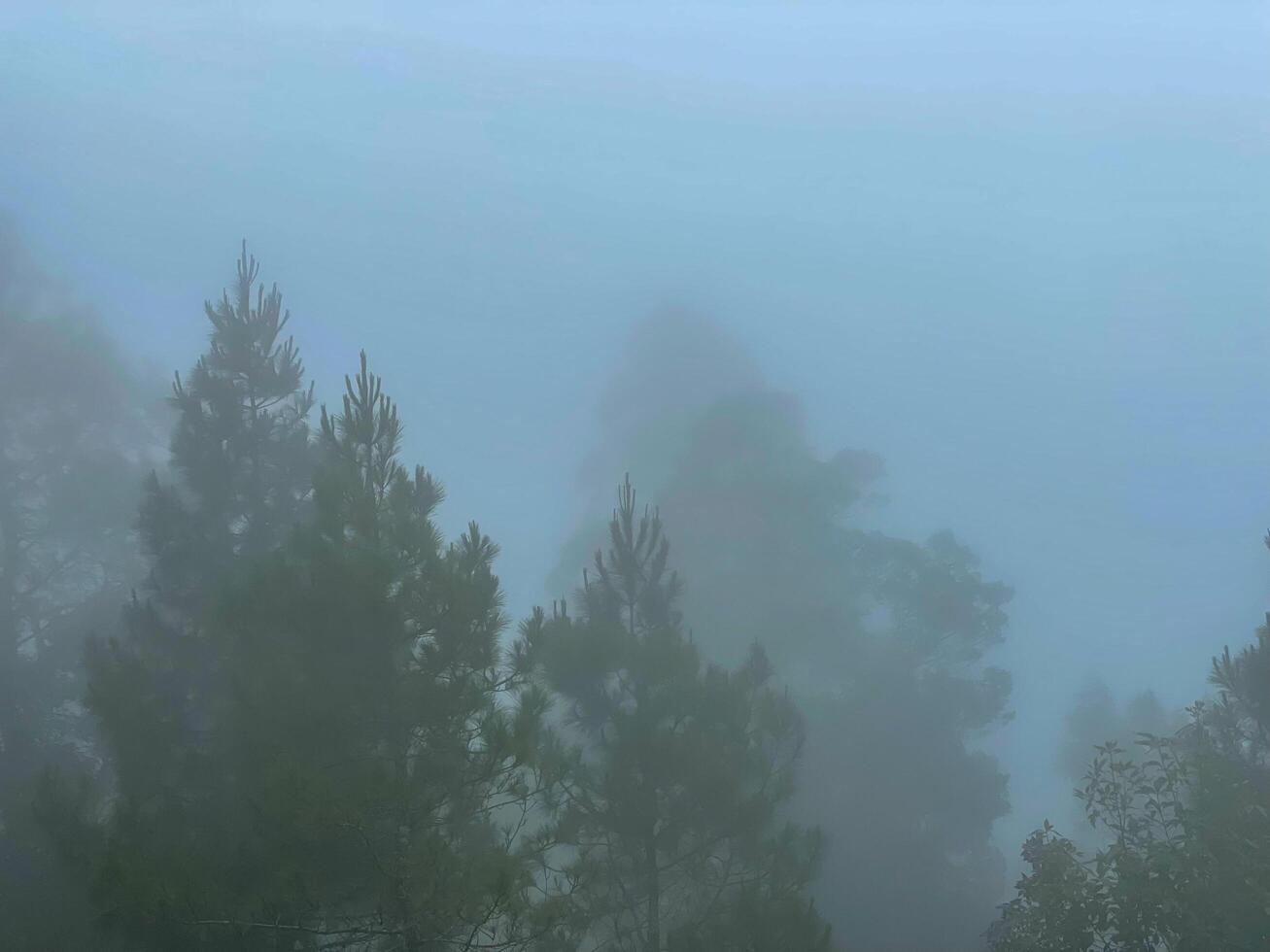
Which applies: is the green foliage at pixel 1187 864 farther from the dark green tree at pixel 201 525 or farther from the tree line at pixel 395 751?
the dark green tree at pixel 201 525

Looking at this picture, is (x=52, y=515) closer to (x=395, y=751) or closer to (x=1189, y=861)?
(x=395, y=751)

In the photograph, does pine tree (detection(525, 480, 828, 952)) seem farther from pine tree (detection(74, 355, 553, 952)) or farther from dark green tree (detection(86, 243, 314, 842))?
dark green tree (detection(86, 243, 314, 842))

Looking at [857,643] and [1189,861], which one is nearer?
[1189,861]

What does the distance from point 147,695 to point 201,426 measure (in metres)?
4.25

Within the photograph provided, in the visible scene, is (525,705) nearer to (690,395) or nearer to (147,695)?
(147,695)

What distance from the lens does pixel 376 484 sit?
11.1 m

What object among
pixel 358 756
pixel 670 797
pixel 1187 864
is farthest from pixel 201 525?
pixel 1187 864

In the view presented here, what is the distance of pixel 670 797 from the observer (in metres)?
12.8

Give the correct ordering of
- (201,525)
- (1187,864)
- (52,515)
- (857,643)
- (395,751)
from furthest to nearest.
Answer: (857,643) → (52,515) → (201,525) → (1187,864) → (395,751)

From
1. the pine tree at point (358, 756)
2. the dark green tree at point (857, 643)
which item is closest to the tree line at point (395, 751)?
the pine tree at point (358, 756)

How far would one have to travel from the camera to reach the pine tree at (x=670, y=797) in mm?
12680

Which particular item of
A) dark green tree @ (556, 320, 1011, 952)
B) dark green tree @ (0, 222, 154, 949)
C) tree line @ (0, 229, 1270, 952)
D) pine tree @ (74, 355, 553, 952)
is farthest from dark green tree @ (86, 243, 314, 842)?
dark green tree @ (556, 320, 1011, 952)

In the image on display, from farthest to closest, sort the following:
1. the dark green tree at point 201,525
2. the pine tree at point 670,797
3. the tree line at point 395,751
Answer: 1. the pine tree at point 670,797
2. the dark green tree at point 201,525
3. the tree line at point 395,751

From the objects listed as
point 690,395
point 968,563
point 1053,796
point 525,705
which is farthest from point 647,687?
point 1053,796
